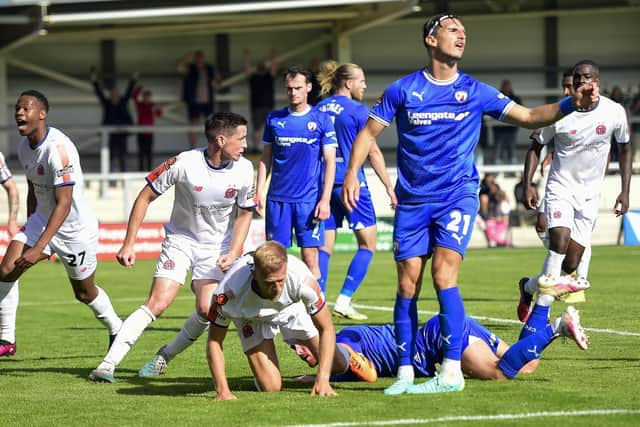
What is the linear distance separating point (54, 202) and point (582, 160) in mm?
4997

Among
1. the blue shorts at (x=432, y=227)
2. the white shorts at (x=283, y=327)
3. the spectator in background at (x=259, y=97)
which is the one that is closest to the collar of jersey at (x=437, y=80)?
the blue shorts at (x=432, y=227)

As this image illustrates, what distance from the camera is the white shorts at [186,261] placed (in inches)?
382

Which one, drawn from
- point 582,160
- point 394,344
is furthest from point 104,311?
point 582,160

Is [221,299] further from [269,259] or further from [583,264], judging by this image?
[583,264]

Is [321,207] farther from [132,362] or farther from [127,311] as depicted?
[127,311]

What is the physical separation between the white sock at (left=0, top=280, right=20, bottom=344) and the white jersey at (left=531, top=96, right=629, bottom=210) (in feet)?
16.5

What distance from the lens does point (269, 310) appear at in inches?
329

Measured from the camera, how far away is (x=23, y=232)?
1042 centimetres

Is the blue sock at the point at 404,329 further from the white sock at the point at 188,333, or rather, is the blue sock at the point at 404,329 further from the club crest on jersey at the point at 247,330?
the white sock at the point at 188,333

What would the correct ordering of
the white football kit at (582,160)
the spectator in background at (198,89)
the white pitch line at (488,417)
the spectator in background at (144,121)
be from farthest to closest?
the spectator in background at (198,89)
the spectator in background at (144,121)
the white football kit at (582,160)
the white pitch line at (488,417)

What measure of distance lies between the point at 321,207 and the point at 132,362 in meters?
2.57

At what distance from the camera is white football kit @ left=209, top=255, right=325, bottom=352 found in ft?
26.6

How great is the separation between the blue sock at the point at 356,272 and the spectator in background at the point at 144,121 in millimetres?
18085

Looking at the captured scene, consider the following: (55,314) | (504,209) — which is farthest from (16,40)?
(55,314)
